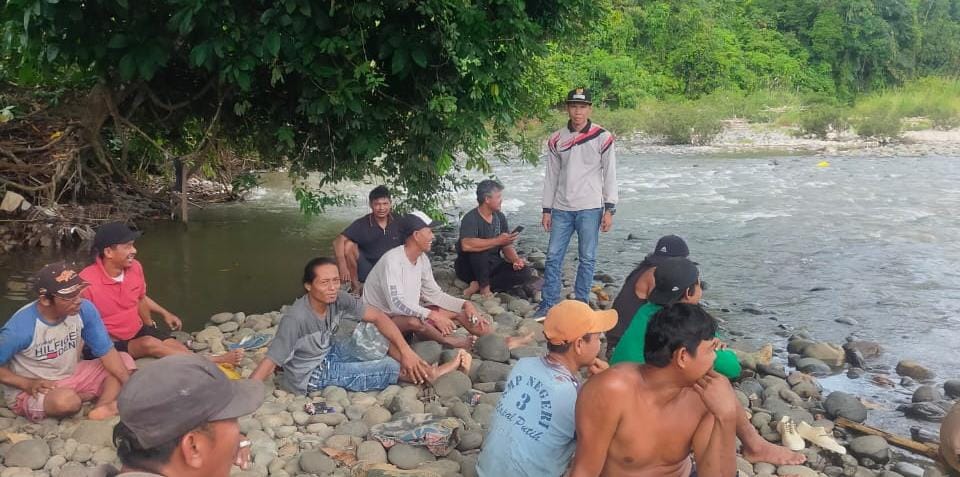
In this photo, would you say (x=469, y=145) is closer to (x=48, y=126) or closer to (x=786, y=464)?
(x=786, y=464)

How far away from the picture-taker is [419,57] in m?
6.34

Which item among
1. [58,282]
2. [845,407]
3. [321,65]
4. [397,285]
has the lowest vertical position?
[845,407]

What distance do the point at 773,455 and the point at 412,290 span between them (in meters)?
2.67

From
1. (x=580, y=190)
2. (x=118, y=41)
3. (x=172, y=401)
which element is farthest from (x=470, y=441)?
(x=118, y=41)

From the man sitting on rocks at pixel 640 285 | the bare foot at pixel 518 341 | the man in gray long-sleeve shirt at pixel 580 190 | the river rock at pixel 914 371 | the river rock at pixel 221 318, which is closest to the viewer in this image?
the man sitting on rocks at pixel 640 285

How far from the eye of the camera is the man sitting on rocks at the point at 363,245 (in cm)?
726

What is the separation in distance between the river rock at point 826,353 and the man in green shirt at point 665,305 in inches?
90.9

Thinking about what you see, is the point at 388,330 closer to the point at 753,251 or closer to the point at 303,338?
the point at 303,338

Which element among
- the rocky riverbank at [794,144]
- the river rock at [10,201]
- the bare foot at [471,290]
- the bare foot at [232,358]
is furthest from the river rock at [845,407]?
the rocky riverbank at [794,144]

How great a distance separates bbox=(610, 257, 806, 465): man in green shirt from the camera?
4.02 meters

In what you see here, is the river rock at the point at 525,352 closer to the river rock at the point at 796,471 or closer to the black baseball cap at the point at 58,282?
the river rock at the point at 796,471

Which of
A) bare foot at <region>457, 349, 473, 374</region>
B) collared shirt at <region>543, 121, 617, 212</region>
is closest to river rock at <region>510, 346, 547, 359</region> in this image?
bare foot at <region>457, 349, 473, 374</region>

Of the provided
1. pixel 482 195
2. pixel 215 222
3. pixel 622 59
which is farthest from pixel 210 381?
pixel 622 59

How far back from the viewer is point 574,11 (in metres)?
7.83
